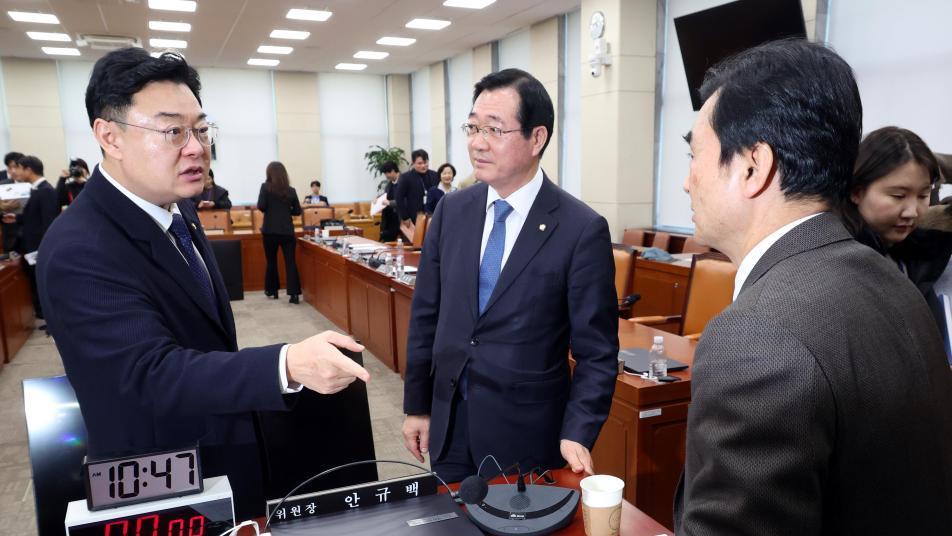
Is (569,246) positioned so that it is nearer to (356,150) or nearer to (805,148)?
(805,148)

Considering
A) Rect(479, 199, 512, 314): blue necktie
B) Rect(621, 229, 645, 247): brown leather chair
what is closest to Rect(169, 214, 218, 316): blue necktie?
Rect(479, 199, 512, 314): blue necktie

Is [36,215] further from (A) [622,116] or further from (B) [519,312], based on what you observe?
(B) [519,312]

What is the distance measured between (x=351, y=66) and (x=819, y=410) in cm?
1267

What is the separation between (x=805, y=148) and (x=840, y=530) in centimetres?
47

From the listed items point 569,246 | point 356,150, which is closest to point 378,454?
point 569,246

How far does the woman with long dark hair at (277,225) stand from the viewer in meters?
7.04

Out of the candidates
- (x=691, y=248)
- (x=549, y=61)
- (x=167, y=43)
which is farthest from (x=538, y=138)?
(x=167, y=43)

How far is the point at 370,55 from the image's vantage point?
1113 centimetres

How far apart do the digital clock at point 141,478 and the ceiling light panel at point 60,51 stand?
11.8 m

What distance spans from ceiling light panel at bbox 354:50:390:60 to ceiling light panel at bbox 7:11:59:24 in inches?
177

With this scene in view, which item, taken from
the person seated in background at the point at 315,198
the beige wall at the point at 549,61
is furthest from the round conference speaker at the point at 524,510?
the person seated in background at the point at 315,198

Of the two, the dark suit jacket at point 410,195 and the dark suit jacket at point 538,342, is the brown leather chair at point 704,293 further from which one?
the dark suit jacket at point 410,195

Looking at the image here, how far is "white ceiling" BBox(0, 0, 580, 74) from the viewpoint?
7582 mm

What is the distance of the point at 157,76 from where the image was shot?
132cm
